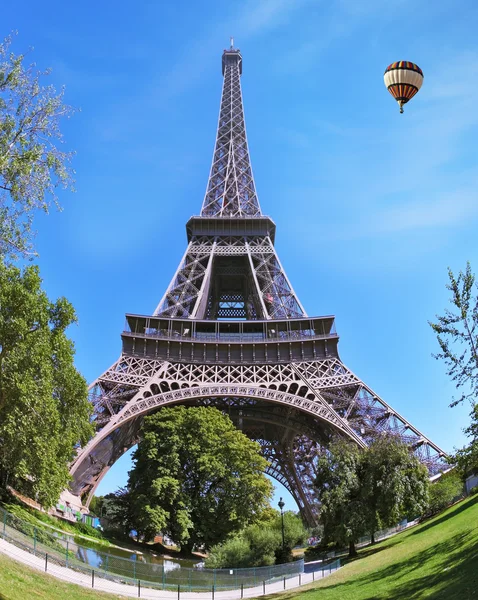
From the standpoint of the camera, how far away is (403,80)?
57.5 ft

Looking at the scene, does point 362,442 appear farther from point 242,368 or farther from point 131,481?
point 131,481

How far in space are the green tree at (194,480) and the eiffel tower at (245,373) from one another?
207 cm

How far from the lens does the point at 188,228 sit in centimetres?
6184

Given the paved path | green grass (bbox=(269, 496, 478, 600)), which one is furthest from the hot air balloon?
the paved path

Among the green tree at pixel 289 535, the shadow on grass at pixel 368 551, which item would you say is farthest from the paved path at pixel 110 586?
the green tree at pixel 289 535

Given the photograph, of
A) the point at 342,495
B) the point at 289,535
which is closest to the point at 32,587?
the point at 342,495

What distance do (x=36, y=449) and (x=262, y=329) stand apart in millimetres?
26867

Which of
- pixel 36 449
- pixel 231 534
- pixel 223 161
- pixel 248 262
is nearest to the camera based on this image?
pixel 36 449

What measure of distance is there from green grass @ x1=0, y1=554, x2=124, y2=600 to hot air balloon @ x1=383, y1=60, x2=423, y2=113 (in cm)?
1670

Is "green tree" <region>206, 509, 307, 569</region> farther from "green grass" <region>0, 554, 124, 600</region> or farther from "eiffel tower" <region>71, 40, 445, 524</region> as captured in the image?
"green grass" <region>0, 554, 124, 600</region>

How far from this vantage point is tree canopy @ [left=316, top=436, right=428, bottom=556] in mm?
30312

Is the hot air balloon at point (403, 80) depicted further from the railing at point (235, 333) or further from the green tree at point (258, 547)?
the railing at point (235, 333)

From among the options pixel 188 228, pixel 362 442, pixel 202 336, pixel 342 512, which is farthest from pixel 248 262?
pixel 342 512

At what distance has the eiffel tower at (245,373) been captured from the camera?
4147 centimetres
